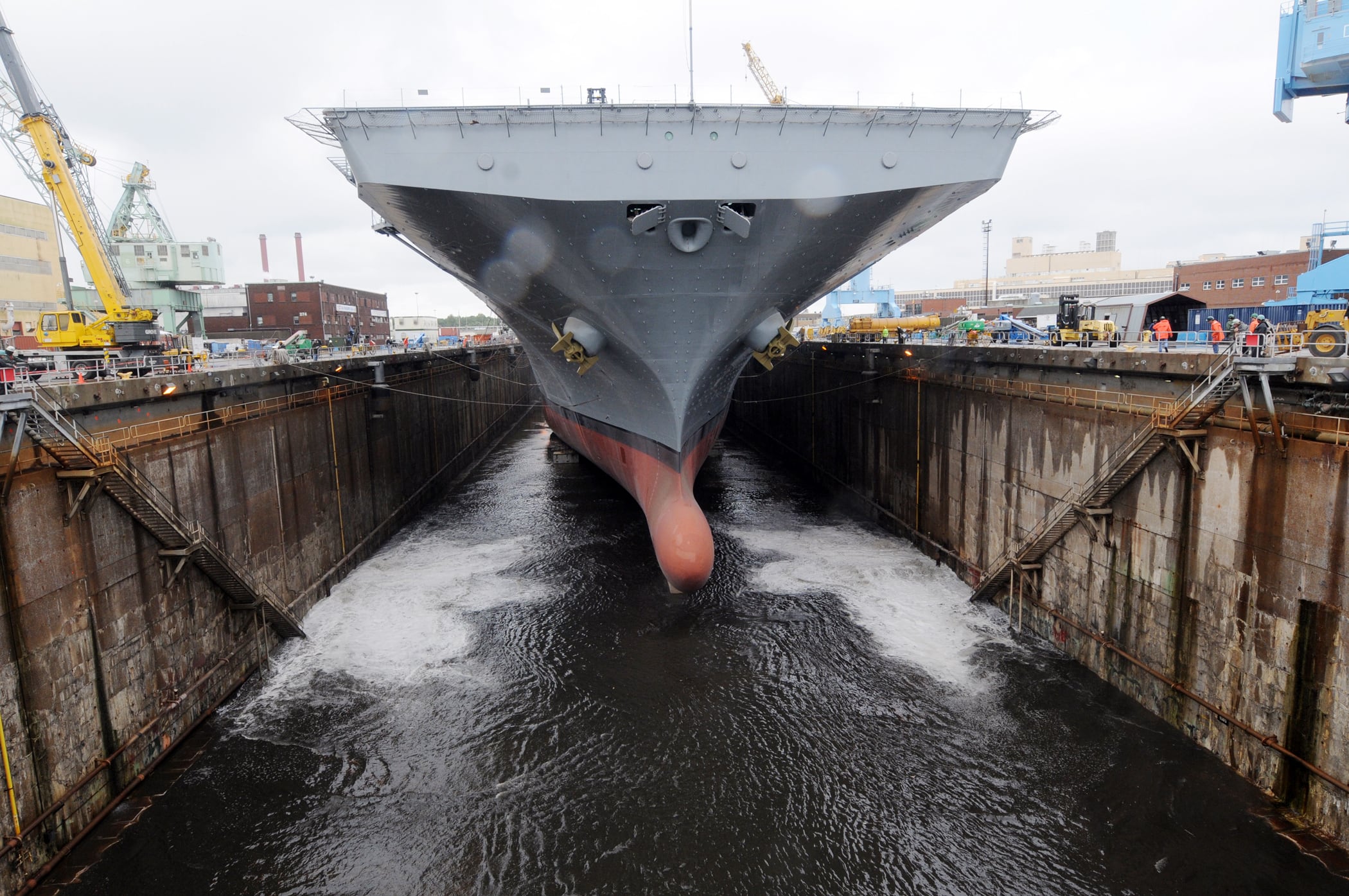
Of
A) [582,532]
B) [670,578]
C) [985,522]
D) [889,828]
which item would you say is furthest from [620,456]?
[889,828]

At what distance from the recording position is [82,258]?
2061cm

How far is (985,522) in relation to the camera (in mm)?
13945

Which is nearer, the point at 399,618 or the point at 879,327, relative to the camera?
the point at 399,618

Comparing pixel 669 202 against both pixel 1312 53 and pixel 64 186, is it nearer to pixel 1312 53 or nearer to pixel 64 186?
pixel 1312 53

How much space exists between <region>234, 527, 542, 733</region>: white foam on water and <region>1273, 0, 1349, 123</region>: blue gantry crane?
2321 cm

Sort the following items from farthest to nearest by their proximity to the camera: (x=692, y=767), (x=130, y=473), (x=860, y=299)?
(x=860, y=299)
(x=692, y=767)
(x=130, y=473)

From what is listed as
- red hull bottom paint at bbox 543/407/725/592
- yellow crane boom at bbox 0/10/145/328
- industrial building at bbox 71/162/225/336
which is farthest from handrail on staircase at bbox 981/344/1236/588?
industrial building at bbox 71/162/225/336

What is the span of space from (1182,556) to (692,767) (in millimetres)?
6556

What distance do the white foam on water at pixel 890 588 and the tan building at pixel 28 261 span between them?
42.0 m

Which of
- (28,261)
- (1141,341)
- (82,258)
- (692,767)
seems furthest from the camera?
(28,261)

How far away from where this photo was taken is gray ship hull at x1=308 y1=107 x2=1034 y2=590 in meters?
10.7

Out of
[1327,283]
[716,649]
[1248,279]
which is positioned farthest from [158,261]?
[1248,279]

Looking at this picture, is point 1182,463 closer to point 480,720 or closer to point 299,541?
point 480,720

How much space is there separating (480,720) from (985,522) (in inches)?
392
